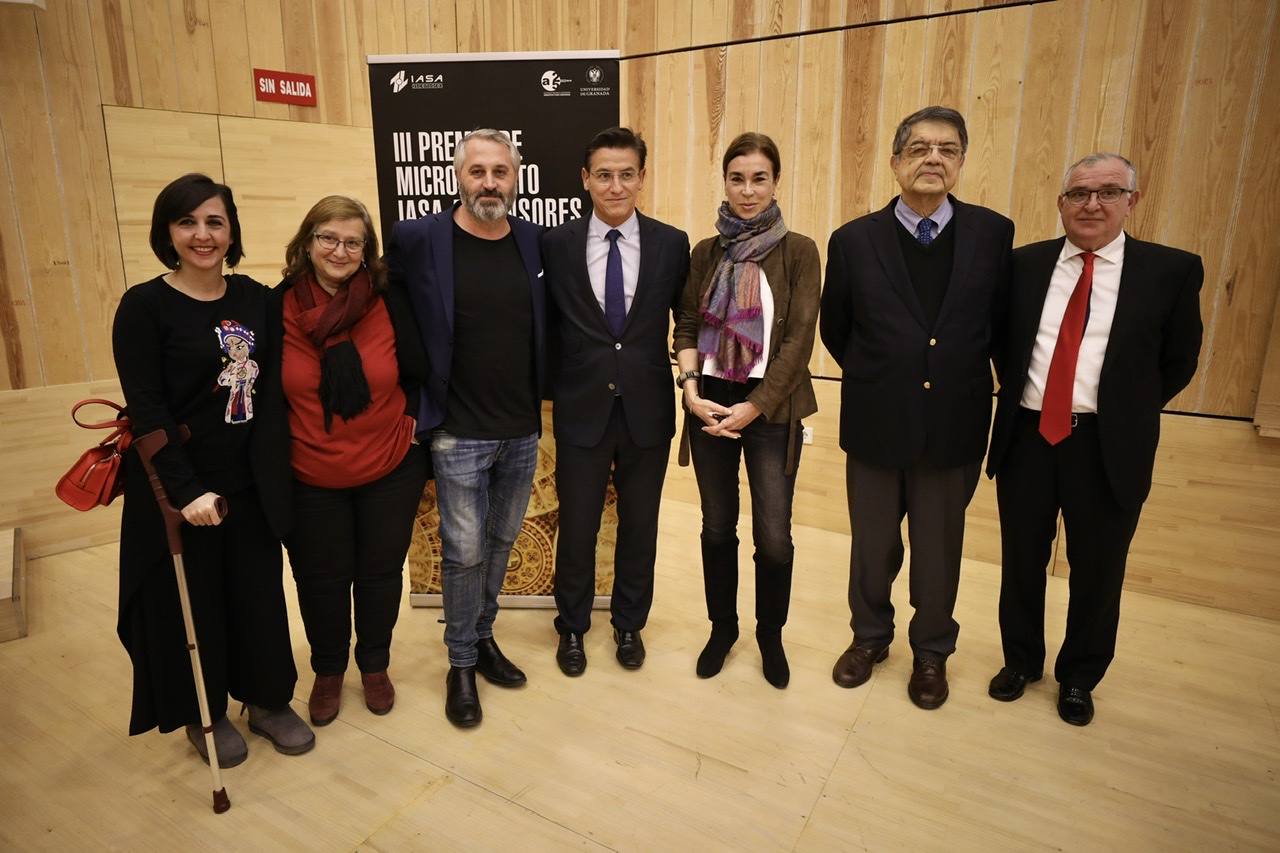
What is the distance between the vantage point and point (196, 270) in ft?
6.58

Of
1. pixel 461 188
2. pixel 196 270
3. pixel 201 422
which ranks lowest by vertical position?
pixel 201 422

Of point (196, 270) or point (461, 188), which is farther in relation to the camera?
point (461, 188)

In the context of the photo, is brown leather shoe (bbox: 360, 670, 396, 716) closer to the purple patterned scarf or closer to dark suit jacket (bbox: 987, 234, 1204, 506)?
the purple patterned scarf

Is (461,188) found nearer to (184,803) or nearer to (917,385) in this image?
(917,385)

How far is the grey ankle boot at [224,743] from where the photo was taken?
224 cm

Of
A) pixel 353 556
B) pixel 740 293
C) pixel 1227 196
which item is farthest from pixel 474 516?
pixel 1227 196

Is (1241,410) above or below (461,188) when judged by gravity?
below

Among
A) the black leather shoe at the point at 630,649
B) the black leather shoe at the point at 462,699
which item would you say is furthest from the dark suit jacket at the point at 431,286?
the black leather shoe at the point at 630,649

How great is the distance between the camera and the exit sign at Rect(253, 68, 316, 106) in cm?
428

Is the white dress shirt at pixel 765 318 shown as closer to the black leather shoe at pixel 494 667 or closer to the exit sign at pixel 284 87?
the black leather shoe at pixel 494 667

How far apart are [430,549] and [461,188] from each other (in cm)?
159

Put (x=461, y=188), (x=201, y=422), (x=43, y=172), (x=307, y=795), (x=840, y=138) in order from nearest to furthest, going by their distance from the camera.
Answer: (x=201, y=422) < (x=307, y=795) < (x=461, y=188) < (x=43, y=172) < (x=840, y=138)

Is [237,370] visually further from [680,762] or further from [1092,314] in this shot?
[1092,314]

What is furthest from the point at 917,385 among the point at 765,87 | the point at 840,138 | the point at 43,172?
the point at 43,172
